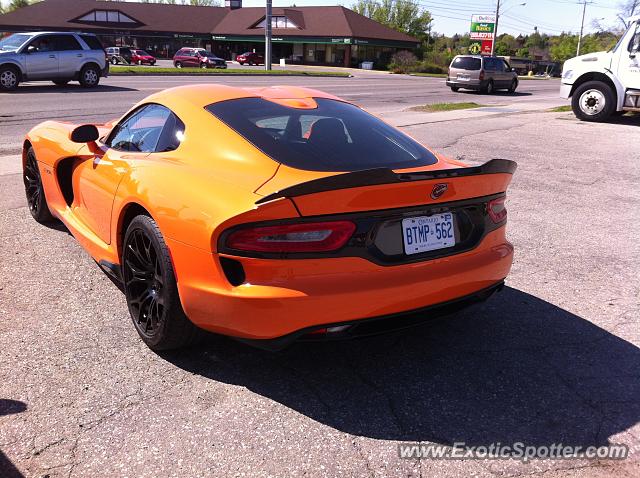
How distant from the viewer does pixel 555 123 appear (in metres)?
15.5

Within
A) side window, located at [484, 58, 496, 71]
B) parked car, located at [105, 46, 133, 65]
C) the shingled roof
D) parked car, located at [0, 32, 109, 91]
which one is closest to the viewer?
parked car, located at [0, 32, 109, 91]

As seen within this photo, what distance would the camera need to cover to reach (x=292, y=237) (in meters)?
2.61

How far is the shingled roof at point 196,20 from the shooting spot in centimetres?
6512

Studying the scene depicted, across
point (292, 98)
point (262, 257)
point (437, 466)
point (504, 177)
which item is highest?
point (292, 98)

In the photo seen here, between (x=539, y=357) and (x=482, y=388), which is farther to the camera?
(x=539, y=357)

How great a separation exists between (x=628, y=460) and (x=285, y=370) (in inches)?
65.9

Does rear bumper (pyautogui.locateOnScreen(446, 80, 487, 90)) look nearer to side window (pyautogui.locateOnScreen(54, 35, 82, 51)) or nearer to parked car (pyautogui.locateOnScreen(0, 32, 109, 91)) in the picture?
parked car (pyautogui.locateOnScreen(0, 32, 109, 91))

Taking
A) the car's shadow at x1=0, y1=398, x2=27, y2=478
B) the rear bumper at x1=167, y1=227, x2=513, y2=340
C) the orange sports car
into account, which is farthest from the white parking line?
the rear bumper at x1=167, y1=227, x2=513, y2=340

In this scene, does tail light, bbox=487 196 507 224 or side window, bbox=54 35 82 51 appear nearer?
tail light, bbox=487 196 507 224

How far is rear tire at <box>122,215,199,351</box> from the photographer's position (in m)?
3.02

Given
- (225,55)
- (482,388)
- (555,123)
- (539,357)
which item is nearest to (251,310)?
(482,388)

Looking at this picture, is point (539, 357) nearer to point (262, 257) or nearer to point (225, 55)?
point (262, 257)

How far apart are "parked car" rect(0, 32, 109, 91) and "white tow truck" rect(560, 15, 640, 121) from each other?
15216 millimetres

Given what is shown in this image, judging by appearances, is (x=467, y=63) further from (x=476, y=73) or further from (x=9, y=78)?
(x=9, y=78)
